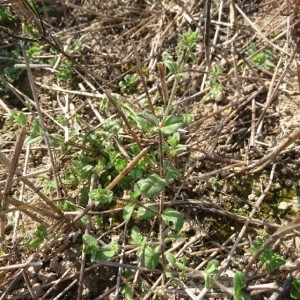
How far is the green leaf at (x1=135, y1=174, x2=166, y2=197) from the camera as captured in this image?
1.65 m

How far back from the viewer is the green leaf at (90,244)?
172 centimetres

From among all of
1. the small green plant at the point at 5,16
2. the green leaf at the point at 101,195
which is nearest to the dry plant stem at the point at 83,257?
the green leaf at the point at 101,195

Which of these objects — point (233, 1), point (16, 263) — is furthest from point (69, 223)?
point (233, 1)

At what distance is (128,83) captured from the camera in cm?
239

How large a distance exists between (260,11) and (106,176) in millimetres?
1362

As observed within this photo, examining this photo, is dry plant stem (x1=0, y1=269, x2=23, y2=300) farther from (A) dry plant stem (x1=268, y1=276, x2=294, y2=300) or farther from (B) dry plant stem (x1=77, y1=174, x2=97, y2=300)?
(A) dry plant stem (x1=268, y1=276, x2=294, y2=300)

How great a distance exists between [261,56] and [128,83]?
703 millimetres

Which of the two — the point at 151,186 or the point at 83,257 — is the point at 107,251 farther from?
the point at 151,186

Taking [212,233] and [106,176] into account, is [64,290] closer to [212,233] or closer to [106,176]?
[106,176]

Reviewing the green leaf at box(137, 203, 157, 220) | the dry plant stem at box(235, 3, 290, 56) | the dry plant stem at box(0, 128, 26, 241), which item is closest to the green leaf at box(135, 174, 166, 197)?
the green leaf at box(137, 203, 157, 220)

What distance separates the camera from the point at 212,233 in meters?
1.87

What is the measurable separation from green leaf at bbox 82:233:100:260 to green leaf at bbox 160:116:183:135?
49 centimetres

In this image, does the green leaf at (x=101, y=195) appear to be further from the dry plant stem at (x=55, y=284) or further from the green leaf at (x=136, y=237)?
the dry plant stem at (x=55, y=284)

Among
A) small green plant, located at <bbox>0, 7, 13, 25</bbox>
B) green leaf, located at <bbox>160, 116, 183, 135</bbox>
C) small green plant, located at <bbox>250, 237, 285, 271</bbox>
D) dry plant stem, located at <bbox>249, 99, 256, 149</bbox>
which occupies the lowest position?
small green plant, located at <bbox>250, 237, 285, 271</bbox>
